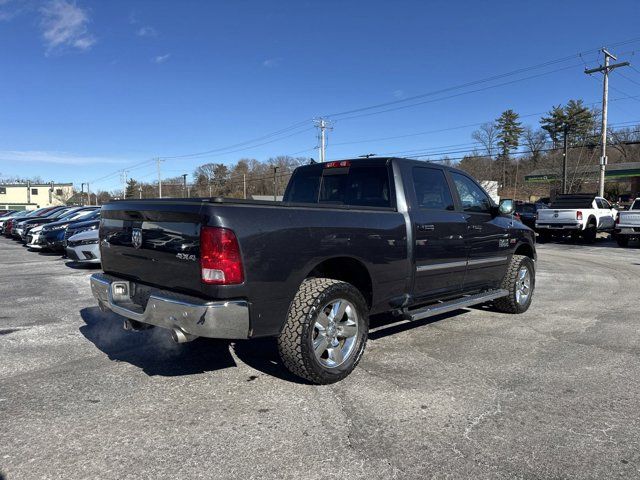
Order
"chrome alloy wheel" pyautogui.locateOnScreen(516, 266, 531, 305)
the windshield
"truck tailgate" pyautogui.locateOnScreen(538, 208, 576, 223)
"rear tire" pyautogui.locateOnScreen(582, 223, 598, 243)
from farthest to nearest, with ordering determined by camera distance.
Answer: the windshield
"rear tire" pyautogui.locateOnScreen(582, 223, 598, 243)
"truck tailgate" pyautogui.locateOnScreen(538, 208, 576, 223)
"chrome alloy wheel" pyautogui.locateOnScreen(516, 266, 531, 305)

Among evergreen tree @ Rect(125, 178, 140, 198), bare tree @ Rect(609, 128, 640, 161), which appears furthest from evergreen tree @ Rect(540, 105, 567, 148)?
evergreen tree @ Rect(125, 178, 140, 198)

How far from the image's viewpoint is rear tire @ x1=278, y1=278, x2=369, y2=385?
3590 millimetres

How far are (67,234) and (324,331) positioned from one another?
12.0 m

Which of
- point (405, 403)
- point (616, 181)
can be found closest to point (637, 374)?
point (405, 403)

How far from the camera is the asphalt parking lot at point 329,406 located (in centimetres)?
270

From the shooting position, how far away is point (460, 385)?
152 inches

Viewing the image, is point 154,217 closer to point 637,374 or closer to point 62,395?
point 62,395

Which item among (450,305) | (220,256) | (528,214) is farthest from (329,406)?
(528,214)

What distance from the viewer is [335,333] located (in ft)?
12.8

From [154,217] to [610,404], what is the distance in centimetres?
371

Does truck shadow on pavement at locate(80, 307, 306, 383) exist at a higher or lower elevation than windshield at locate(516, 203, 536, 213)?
lower

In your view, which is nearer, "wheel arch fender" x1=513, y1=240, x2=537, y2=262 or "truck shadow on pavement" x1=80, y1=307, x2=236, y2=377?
"truck shadow on pavement" x1=80, y1=307, x2=236, y2=377

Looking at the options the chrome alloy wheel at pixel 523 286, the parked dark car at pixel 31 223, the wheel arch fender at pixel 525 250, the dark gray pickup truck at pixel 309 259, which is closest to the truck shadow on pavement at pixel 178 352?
the dark gray pickup truck at pixel 309 259

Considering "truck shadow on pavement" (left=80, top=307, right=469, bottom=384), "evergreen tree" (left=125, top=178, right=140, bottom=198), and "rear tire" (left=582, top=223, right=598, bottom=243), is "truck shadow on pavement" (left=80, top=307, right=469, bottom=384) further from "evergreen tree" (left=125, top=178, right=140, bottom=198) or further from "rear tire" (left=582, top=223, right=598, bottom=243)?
"evergreen tree" (left=125, top=178, right=140, bottom=198)
